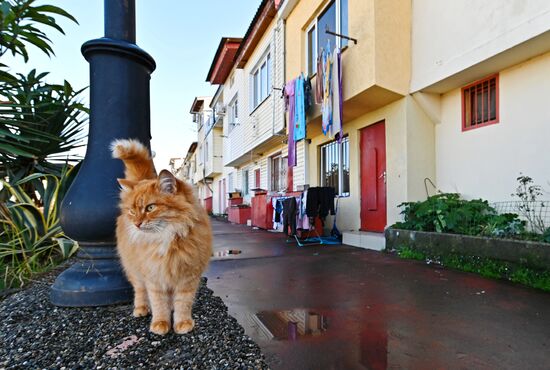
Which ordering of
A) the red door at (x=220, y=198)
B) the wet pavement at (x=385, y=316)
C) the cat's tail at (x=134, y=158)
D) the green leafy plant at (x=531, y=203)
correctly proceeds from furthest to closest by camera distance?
the red door at (x=220, y=198) → the green leafy plant at (x=531, y=203) → the cat's tail at (x=134, y=158) → the wet pavement at (x=385, y=316)

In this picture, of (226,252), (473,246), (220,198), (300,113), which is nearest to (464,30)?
(473,246)

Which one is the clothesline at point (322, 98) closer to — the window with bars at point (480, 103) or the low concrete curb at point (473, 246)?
the window with bars at point (480, 103)

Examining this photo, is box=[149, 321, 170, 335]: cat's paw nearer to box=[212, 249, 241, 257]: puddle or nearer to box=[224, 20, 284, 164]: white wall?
box=[212, 249, 241, 257]: puddle

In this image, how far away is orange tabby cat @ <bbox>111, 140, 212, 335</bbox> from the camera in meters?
1.82

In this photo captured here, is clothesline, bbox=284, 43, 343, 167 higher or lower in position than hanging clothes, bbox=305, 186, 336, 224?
higher

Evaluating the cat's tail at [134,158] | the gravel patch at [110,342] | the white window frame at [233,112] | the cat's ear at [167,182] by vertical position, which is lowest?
the gravel patch at [110,342]

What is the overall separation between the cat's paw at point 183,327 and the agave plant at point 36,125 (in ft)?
8.94

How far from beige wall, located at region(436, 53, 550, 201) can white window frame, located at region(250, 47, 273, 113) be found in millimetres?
6033

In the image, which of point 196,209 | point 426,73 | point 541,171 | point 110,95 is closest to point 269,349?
point 196,209

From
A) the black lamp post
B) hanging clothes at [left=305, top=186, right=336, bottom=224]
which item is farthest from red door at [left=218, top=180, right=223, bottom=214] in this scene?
the black lamp post

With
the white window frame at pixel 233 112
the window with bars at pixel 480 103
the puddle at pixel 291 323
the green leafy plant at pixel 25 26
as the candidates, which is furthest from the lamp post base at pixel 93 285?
the white window frame at pixel 233 112

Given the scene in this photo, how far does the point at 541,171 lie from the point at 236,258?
4445 millimetres

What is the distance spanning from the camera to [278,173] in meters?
11.1

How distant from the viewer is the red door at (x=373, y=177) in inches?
242
